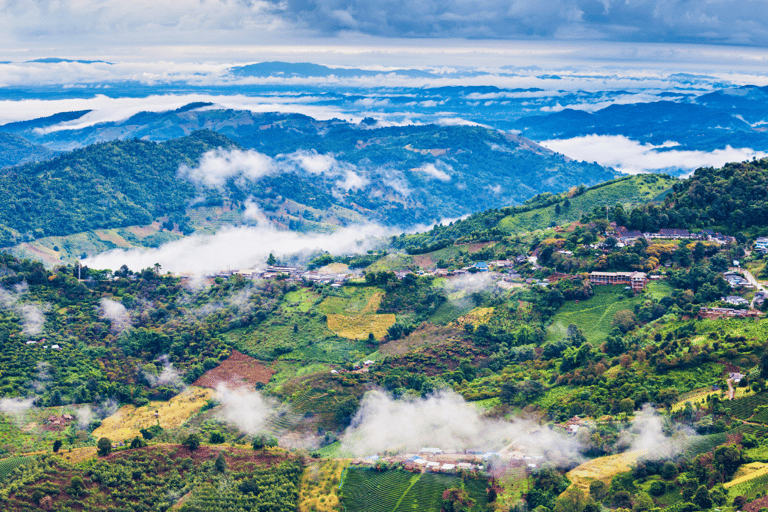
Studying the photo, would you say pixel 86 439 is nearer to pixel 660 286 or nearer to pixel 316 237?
pixel 660 286

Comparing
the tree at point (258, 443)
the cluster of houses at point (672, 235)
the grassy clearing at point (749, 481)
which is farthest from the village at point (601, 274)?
the tree at point (258, 443)

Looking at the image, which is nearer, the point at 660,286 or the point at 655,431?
the point at 655,431

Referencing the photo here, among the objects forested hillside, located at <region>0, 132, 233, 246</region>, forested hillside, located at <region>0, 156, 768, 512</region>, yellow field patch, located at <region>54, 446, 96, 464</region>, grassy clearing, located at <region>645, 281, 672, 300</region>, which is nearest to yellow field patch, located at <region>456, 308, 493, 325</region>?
forested hillside, located at <region>0, 156, 768, 512</region>

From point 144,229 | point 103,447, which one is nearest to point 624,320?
point 103,447

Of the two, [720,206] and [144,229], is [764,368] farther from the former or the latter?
[144,229]

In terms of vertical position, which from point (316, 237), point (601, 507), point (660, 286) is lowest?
point (316, 237)

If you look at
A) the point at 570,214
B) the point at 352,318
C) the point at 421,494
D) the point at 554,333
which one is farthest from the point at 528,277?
the point at 421,494
